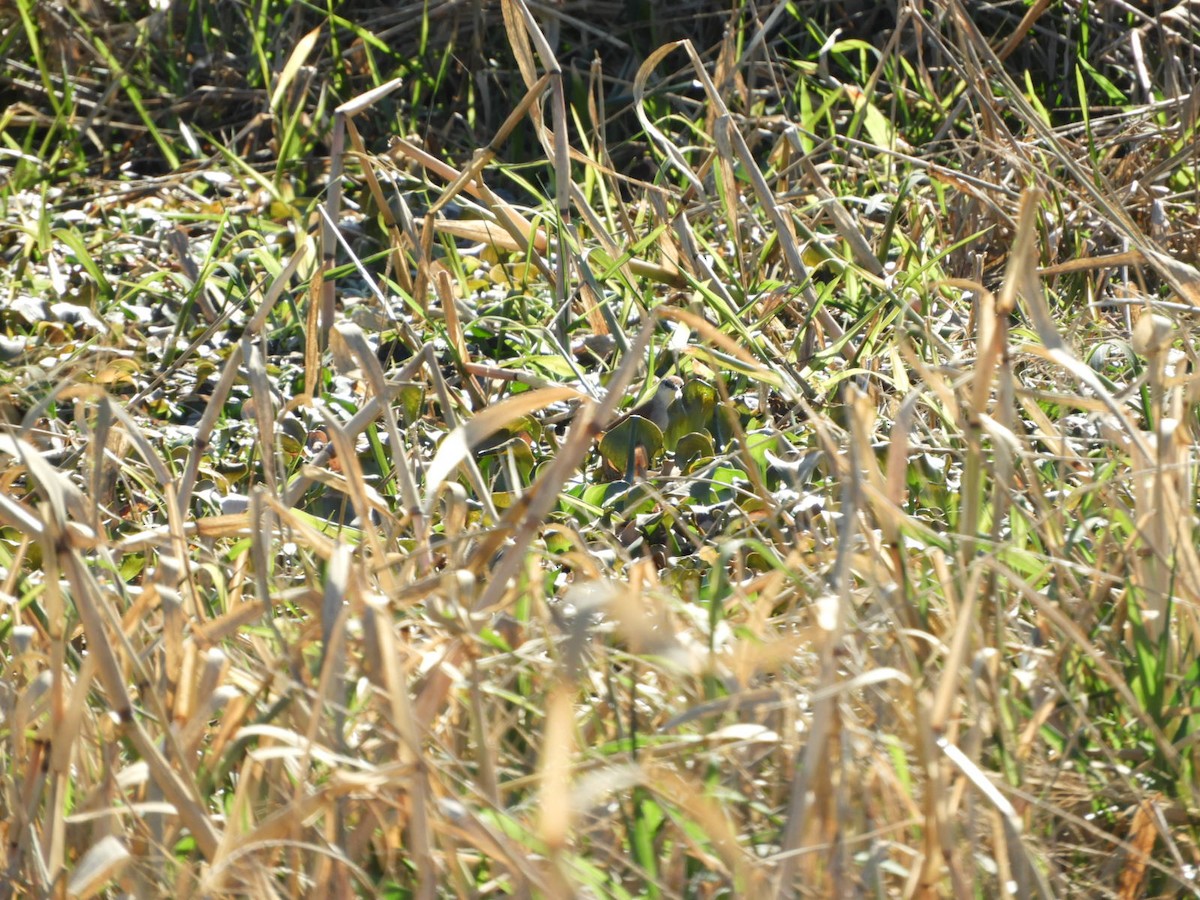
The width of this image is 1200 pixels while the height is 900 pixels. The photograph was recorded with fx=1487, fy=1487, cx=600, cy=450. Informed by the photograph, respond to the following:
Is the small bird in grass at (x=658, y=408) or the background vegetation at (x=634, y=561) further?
the small bird in grass at (x=658, y=408)

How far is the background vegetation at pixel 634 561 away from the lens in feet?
3.10

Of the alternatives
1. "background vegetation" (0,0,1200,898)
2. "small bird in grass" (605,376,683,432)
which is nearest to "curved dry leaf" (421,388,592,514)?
"background vegetation" (0,0,1200,898)

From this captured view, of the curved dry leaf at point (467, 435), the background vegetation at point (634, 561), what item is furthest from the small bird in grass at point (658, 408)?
the curved dry leaf at point (467, 435)

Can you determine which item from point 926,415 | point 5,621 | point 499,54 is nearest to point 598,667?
point 5,621

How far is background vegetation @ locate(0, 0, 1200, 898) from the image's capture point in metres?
0.94

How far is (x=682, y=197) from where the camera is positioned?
2.12 meters

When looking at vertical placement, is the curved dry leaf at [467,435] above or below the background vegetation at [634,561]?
above

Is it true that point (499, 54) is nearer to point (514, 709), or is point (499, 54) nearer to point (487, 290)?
point (487, 290)

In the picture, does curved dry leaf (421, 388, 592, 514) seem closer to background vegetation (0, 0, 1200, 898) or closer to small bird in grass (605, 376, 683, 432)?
background vegetation (0, 0, 1200, 898)

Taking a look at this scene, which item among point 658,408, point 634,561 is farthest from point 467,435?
point 658,408

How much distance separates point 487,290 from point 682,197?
1.67 ft

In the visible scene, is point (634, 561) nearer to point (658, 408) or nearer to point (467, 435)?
point (658, 408)

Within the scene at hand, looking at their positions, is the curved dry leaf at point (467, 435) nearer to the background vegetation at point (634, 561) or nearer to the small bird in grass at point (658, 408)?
the background vegetation at point (634, 561)

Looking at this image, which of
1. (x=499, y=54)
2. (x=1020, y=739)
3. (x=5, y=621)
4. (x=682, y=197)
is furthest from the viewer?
(x=499, y=54)
